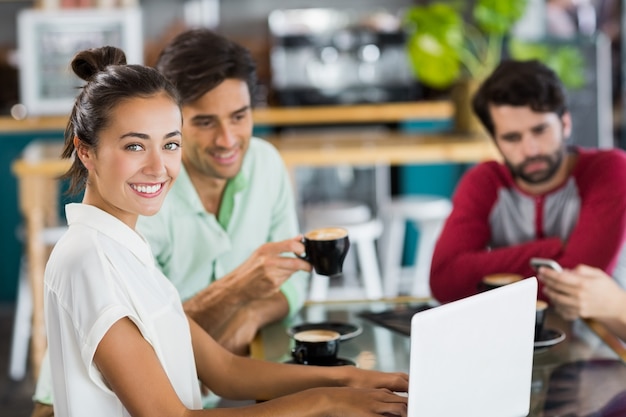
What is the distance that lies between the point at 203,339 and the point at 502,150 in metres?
1.14

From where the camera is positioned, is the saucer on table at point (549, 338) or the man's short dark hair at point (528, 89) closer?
the saucer on table at point (549, 338)

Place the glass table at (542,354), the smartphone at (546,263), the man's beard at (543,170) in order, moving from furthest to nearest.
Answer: the man's beard at (543,170), the smartphone at (546,263), the glass table at (542,354)

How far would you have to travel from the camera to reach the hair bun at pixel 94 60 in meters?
1.69

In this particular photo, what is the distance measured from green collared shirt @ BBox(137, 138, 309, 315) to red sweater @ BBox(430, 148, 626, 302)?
404 mm

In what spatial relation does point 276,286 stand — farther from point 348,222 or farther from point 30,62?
point 30,62

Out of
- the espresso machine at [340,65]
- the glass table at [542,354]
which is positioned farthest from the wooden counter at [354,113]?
the glass table at [542,354]

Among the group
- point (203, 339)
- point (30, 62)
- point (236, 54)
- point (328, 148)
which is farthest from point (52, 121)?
point (203, 339)

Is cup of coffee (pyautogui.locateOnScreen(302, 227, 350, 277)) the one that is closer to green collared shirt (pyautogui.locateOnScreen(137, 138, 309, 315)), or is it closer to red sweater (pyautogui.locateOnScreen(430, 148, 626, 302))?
green collared shirt (pyautogui.locateOnScreen(137, 138, 309, 315))

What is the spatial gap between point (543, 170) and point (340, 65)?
398 cm

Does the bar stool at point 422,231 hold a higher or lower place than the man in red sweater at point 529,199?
lower

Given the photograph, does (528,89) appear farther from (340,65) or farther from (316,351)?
(340,65)

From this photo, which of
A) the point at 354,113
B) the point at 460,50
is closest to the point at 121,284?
the point at 460,50

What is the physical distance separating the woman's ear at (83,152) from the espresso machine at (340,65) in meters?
4.82

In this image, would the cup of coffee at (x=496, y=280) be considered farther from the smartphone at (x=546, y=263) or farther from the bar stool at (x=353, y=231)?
the bar stool at (x=353, y=231)
